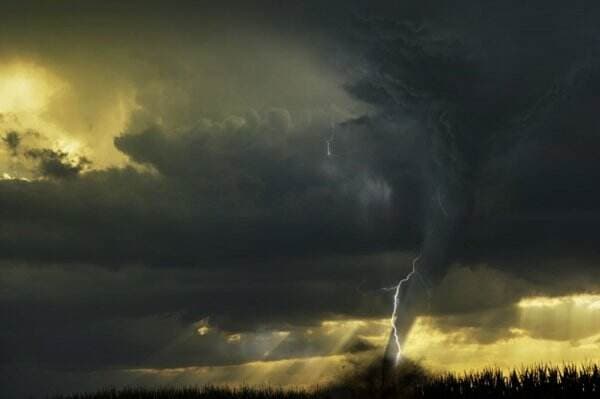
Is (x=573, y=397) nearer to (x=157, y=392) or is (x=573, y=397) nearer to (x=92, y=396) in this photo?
(x=157, y=392)

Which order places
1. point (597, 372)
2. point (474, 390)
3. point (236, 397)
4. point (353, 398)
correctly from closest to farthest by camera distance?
1. point (597, 372)
2. point (474, 390)
3. point (353, 398)
4. point (236, 397)

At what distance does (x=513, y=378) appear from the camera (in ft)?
128

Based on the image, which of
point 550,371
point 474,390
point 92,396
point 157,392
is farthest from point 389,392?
point 92,396

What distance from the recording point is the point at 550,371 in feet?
126

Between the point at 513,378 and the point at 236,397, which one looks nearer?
the point at 513,378

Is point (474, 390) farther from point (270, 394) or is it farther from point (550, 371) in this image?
point (270, 394)

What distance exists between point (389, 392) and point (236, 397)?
291 inches

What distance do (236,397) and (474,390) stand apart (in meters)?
11.9

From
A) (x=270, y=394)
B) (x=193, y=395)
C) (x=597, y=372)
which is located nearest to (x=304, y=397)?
(x=270, y=394)

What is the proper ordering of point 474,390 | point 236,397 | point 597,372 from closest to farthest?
1. point 597,372
2. point 474,390
3. point 236,397

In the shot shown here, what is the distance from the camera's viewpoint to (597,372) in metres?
36.8

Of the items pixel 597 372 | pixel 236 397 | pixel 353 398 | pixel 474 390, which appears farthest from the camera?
pixel 236 397

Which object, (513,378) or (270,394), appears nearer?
(513,378)

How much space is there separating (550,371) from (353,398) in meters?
9.05
